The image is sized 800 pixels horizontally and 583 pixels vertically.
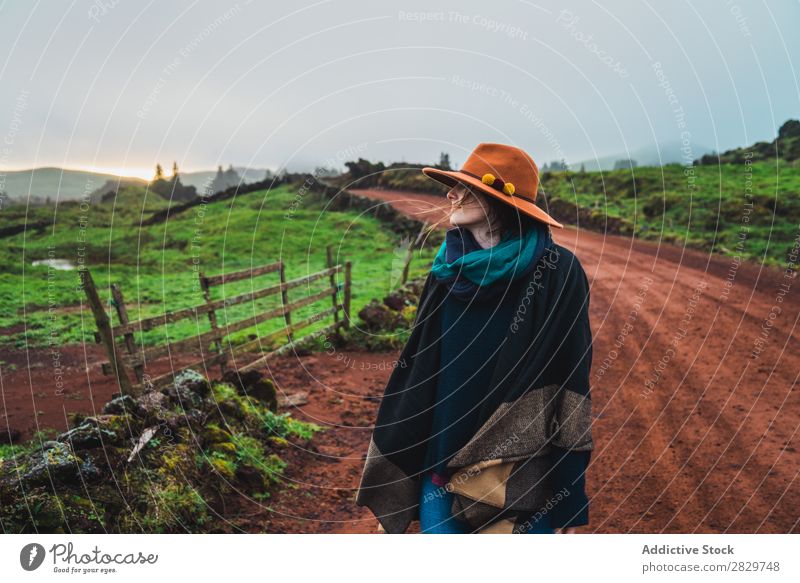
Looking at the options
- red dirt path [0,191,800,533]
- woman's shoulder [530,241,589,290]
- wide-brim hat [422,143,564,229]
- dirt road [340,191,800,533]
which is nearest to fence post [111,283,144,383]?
red dirt path [0,191,800,533]

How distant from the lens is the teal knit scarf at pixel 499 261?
216 centimetres

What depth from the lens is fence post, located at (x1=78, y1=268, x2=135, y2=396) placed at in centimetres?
511

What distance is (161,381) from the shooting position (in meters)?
6.57

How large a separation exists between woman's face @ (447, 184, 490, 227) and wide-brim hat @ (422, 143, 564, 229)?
0.13 ft

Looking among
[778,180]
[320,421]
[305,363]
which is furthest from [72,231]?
[778,180]

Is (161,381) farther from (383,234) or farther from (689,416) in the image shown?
(383,234)

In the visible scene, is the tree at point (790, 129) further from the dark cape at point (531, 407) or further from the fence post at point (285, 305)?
the dark cape at point (531, 407)

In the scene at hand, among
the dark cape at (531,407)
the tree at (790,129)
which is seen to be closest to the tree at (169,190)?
the tree at (790,129)

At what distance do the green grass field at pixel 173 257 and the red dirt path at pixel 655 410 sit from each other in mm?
2277

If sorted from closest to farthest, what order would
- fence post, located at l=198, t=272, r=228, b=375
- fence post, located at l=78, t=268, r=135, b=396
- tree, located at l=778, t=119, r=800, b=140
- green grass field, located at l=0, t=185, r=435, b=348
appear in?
fence post, located at l=78, t=268, r=135, b=396
fence post, located at l=198, t=272, r=228, b=375
green grass field, located at l=0, t=185, r=435, b=348
tree, located at l=778, t=119, r=800, b=140

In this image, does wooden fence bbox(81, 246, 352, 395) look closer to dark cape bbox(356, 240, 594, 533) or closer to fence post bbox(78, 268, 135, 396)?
fence post bbox(78, 268, 135, 396)

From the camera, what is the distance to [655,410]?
5887 mm
